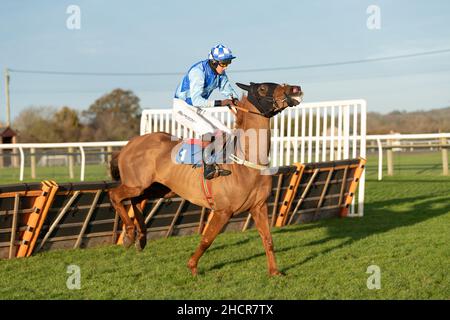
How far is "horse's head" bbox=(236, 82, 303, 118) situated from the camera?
20.5ft

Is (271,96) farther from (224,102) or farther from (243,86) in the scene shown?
(224,102)

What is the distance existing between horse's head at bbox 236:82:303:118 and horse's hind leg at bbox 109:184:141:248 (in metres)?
2.03

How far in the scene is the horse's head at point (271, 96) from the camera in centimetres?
625

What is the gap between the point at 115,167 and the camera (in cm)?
816

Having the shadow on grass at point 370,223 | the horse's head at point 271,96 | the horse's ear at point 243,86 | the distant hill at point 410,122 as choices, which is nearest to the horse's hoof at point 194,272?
the shadow on grass at point 370,223

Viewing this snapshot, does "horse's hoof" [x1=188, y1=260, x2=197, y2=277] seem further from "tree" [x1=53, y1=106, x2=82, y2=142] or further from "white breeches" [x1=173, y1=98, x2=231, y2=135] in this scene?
"tree" [x1=53, y1=106, x2=82, y2=142]

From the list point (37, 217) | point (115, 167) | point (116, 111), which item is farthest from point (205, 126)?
point (116, 111)

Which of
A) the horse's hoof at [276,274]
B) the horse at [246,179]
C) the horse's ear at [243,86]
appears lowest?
the horse's hoof at [276,274]

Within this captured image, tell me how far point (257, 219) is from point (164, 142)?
1.64 m

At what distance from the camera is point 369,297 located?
5.32 metres

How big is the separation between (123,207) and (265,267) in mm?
2014

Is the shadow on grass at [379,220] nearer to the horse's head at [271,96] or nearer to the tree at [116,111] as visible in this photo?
the horse's head at [271,96]

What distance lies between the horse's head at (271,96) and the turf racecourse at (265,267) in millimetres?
1697
